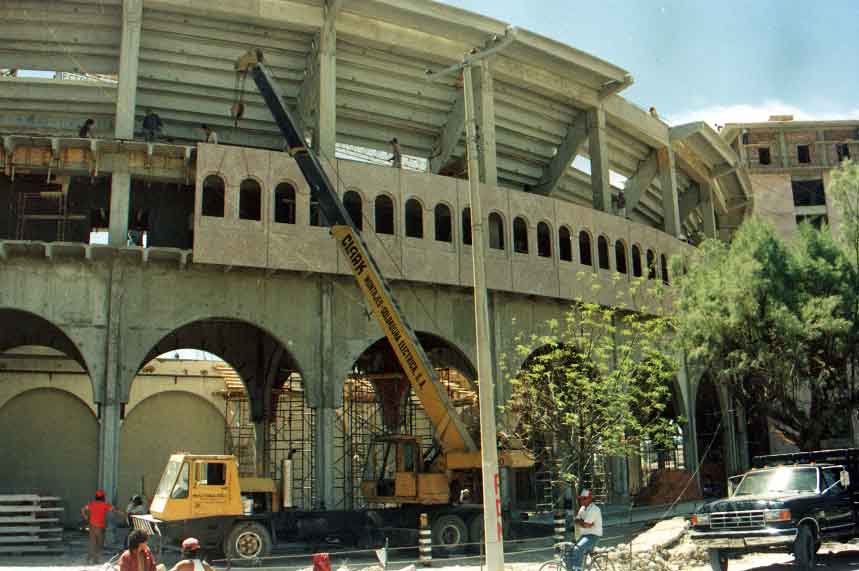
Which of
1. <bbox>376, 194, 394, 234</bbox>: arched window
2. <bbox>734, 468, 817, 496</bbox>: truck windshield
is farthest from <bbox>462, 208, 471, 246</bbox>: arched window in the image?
<bbox>734, 468, 817, 496</bbox>: truck windshield

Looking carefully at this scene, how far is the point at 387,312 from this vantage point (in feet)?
80.5

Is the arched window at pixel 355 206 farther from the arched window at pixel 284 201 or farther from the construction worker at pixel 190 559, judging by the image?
the construction worker at pixel 190 559

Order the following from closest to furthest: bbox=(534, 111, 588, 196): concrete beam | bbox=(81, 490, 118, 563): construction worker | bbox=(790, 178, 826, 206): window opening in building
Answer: bbox=(81, 490, 118, 563): construction worker < bbox=(534, 111, 588, 196): concrete beam < bbox=(790, 178, 826, 206): window opening in building

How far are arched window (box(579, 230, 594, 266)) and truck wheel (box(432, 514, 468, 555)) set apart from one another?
13.5 meters

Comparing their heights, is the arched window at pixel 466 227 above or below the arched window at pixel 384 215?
below

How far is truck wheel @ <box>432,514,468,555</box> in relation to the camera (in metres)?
24.2

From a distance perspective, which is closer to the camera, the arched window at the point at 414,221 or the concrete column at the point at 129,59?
the concrete column at the point at 129,59

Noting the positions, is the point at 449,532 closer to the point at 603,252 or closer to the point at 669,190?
the point at 603,252

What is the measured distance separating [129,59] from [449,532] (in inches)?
689

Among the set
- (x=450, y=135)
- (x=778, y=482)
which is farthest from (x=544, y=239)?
(x=778, y=482)

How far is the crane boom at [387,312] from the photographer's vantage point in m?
24.5

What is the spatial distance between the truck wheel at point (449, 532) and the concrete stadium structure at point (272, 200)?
4.44m

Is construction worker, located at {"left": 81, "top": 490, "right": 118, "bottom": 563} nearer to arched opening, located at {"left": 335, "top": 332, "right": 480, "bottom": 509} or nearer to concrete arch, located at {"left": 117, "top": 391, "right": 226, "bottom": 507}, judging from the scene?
arched opening, located at {"left": 335, "top": 332, "right": 480, "bottom": 509}

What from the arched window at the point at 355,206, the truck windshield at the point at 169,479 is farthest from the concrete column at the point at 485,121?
the truck windshield at the point at 169,479
